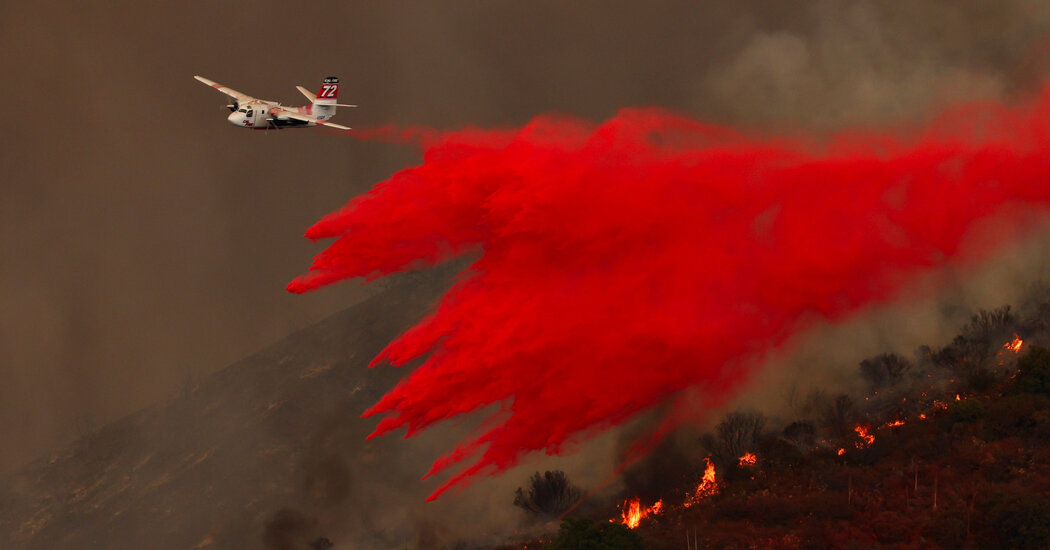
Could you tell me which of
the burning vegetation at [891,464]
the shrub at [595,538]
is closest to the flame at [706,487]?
the burning vegetation at [891,464]

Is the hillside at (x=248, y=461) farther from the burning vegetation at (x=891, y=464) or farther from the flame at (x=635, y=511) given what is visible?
the burning vegetation at (x=891, y=464)

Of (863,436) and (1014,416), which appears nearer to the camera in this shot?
(1014,416)

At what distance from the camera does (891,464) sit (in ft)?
231

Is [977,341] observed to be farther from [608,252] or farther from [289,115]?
[289,115]

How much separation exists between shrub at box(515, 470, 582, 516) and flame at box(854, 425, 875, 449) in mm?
21297

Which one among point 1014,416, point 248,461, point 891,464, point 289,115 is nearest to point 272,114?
point 289,115

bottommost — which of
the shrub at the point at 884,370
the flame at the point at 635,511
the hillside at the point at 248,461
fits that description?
the flame at the point at 635,511

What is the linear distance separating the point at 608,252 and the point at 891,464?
79.2ft

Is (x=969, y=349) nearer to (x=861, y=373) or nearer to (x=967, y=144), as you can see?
(x=861, y=373)

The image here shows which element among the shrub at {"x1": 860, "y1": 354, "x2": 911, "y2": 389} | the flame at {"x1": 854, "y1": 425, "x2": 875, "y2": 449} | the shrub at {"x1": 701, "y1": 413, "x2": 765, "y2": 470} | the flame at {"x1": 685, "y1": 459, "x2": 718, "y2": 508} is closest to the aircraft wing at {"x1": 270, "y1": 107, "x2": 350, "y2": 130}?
the flame at {"x1": 685, "y1": 459, "x2": 718, "y2": 508}

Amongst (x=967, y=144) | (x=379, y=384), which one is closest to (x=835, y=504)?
(x=967, y=144)

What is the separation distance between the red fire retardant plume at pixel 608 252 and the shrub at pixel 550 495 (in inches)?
413

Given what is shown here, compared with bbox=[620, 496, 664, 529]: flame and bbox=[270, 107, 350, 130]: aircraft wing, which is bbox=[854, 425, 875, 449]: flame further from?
bbox=[270, 107, 350, 130]: aircraft wing

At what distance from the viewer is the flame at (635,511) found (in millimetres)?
72938
